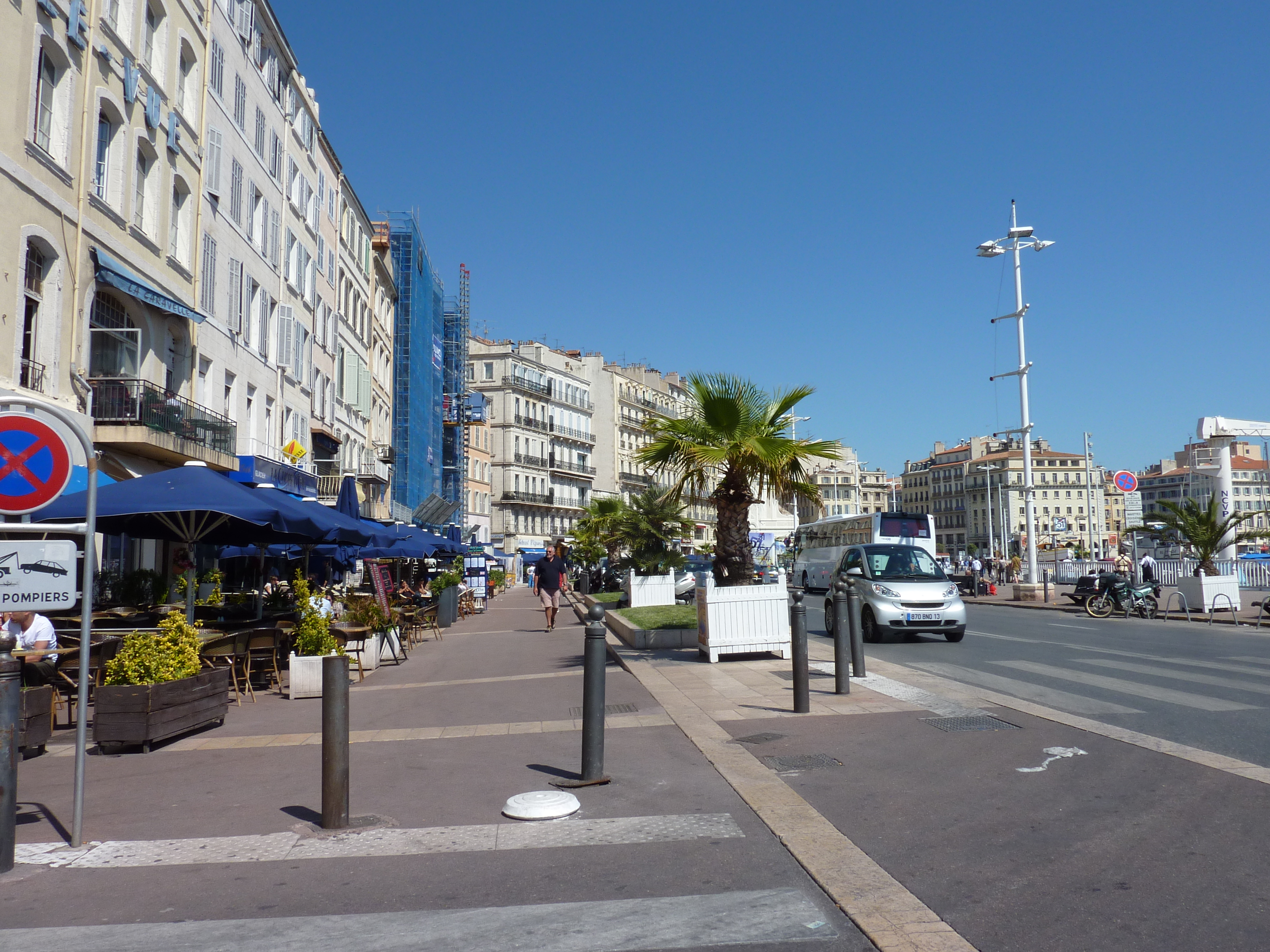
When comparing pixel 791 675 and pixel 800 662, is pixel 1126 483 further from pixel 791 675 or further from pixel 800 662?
pixel 800 662

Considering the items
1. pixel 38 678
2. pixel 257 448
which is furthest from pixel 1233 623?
pixel 257 448

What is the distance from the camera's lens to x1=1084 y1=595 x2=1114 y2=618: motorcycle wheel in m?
24.3

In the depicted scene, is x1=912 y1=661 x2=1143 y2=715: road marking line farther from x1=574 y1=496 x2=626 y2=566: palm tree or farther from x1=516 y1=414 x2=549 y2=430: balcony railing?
x1=516 y1=414 x2=549 y2=430: balcony railing

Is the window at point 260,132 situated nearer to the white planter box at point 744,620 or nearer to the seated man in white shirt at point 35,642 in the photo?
the seated man in white shirt at point 35,642

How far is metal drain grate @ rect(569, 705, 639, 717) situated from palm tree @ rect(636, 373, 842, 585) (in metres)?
4.62

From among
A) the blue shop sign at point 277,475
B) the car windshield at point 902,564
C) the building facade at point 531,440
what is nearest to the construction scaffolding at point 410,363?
the blue shop sign at point 277,475

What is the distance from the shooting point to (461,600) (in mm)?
32188

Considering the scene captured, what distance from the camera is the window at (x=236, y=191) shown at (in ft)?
90.2

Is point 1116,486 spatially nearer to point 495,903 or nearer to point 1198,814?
point 1198,814

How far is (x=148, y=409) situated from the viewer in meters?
20.2

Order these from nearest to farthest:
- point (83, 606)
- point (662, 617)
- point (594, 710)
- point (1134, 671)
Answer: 1. point (83, 606)
2. point (594, 710)
3. point (1134, 671)
4. point (662, 617)

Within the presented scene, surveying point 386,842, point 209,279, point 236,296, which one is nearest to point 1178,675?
point 386,842

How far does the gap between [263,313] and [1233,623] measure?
26592mm

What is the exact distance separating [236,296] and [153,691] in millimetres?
21923
